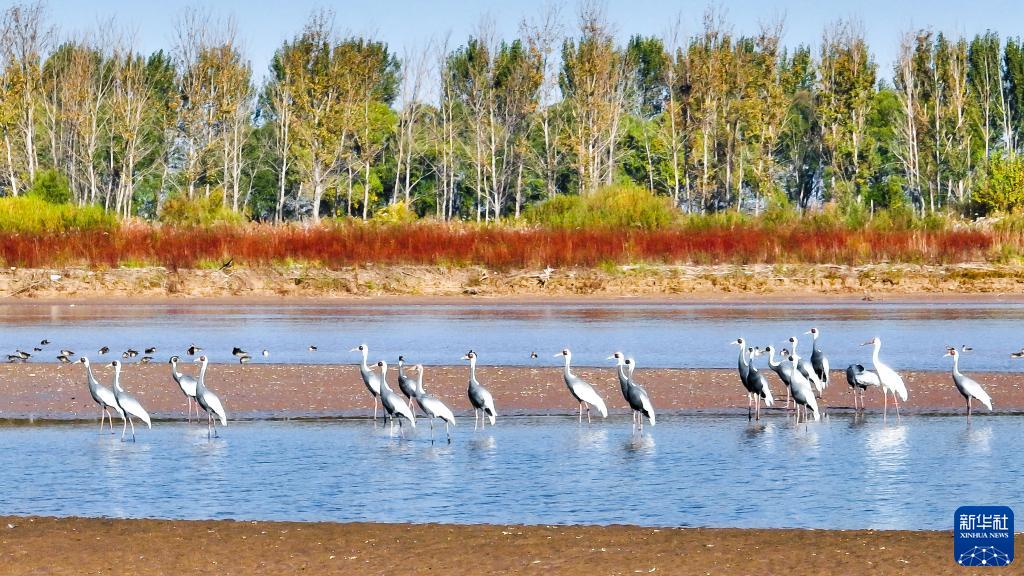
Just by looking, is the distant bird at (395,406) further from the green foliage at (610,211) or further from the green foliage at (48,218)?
the green foliage at (48,218)

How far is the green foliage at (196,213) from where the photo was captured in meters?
47.8

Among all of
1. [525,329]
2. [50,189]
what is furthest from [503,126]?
[525,329]

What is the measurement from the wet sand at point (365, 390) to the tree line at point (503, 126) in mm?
49859

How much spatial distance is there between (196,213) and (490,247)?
14.3 metres

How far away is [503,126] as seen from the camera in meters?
80.7

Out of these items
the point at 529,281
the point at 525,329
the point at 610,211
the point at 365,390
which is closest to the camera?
the point at 365,390

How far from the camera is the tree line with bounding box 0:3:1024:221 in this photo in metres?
74.1

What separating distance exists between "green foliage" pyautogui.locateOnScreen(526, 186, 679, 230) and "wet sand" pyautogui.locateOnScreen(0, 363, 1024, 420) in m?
25.5

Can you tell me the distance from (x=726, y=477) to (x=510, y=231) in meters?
31.7

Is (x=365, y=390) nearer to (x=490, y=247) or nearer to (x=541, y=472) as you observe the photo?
(x=541, y=472)

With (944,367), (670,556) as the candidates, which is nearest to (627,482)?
(670,556)

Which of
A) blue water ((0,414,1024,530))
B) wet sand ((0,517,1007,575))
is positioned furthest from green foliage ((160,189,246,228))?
wet sand ((0,517,1007,575))

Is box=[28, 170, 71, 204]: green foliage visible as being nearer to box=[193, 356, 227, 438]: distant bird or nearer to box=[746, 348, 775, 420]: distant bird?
box=[193, 356, 227, 438]: distant bird

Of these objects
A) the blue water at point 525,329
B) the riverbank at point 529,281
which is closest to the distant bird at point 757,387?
the blue water at point 525,329
